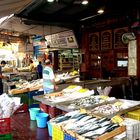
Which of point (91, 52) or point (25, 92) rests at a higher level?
point (91, 52)

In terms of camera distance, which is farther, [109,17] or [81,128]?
[109,17]

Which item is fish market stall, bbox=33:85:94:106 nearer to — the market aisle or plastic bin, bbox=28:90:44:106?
the market aisle

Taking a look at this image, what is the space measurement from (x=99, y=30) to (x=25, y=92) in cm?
527

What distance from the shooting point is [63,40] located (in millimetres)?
10844

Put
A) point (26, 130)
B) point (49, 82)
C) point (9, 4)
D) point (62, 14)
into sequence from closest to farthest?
point (26, 130) → point (49, 82) → point (9, 4) → point (62, 14)

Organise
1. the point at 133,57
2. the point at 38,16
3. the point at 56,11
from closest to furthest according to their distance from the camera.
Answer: the point at 133,57
the point at 56,11
the point at 38,16

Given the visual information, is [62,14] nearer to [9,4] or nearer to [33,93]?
[9,4]

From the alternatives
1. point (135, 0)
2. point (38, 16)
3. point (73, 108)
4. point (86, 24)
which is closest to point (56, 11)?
point (38, 16)

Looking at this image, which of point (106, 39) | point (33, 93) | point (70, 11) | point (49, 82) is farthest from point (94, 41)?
point (49, 82)

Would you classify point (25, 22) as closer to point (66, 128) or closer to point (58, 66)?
point (58, 66)

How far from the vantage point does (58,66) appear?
12352 millimetres

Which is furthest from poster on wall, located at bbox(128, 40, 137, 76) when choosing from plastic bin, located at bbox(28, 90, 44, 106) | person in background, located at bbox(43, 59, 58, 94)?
person in background, located at bbox(43, 59, 58, 94)

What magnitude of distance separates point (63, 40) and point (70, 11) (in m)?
2.50

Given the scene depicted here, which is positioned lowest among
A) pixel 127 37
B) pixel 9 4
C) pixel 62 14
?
pixel 127 37
